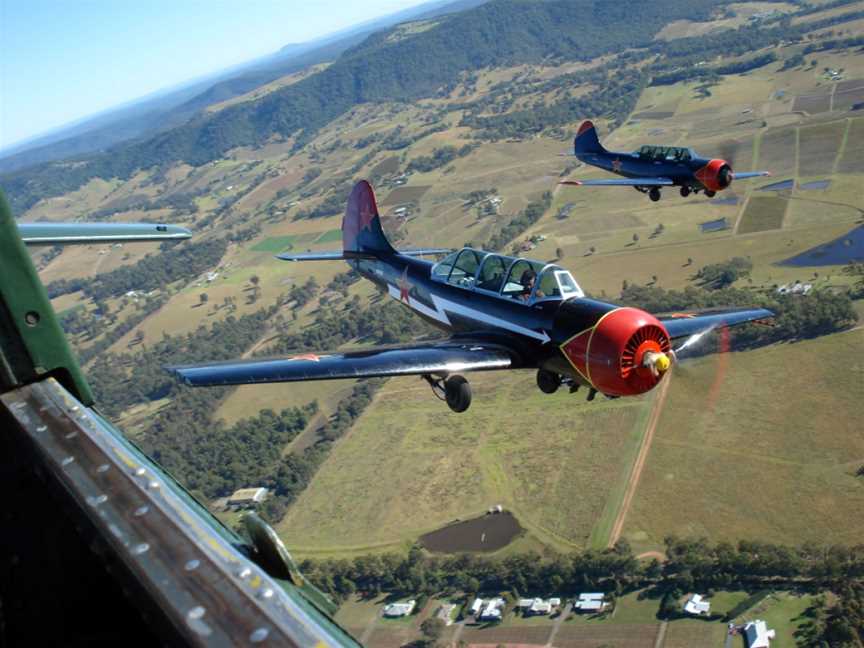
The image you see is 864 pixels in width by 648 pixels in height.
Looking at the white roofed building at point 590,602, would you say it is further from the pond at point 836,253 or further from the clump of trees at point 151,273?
the clump of trees at point 151,273

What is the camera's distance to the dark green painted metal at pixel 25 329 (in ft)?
9.86

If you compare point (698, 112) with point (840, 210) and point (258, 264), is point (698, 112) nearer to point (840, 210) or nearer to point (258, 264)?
point (840, 210)

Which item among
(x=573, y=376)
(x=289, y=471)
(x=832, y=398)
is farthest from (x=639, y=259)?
(x=573, y=376)

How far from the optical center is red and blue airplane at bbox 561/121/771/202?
112 feet

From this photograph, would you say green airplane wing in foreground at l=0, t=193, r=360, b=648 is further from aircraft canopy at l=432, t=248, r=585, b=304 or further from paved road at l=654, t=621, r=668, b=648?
paved road at l=654, t=621, r=668, b=648

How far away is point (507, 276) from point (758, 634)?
17.0 m

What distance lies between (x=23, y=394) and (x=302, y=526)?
33845mm

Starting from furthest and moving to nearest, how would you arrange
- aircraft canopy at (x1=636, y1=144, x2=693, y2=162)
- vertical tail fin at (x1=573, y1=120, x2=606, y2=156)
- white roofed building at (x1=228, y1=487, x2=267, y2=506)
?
vertical tail fin at (x1=573, y1=120, x2=606, y2=156) < white roofed building at (x1=228, y1=487, x2=267, y2=506) < aircraft canopy at (x1=636, y1=144, x2=693, y2=162)

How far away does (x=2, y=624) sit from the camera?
2402 millimetres

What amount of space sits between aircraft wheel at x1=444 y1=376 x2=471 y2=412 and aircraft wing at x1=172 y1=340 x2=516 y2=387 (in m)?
0.69

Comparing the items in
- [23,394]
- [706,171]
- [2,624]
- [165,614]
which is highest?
[23,394]

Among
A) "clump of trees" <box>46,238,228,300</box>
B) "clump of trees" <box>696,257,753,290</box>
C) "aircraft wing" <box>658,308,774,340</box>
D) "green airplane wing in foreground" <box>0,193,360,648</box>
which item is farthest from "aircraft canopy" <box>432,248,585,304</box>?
"clump of trees" <box>46,238,228,300</box>

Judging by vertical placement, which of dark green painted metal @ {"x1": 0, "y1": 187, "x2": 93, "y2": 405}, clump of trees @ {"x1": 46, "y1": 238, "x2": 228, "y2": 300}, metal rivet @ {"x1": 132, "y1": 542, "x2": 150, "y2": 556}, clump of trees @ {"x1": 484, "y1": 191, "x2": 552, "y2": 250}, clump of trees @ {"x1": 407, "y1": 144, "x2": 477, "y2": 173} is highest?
dark green painted metal @ {"x1": 0, "y1": 187, "x2": 93, "y2": 405}

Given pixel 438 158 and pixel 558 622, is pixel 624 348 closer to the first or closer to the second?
pixel 558 622
